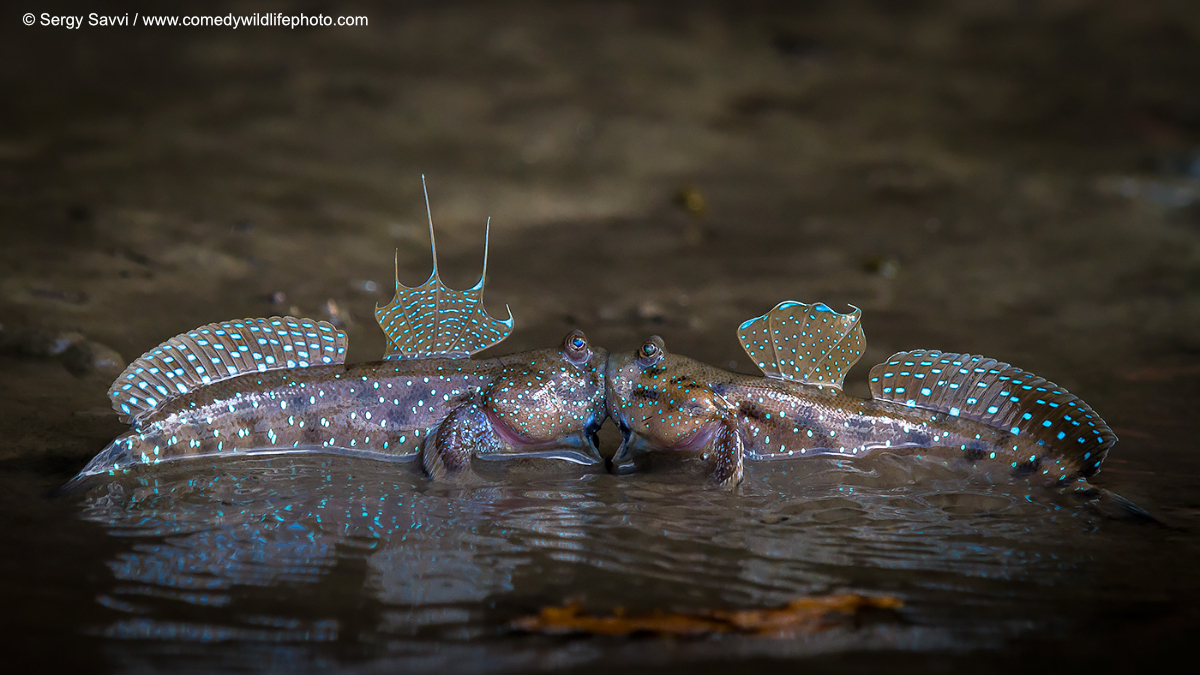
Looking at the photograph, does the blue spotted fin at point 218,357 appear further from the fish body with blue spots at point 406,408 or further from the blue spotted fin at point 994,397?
the blue spotted fin at point 994,397

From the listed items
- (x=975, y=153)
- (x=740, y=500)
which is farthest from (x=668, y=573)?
(x=975, y=153)

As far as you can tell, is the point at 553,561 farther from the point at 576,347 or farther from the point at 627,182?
the point at 627,182

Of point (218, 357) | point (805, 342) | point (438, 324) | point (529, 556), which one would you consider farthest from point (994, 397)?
point (218, 357)

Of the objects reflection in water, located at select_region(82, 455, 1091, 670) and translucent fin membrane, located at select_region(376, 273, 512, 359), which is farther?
translucent fin membrane, located at select_region(376, 273, 512, 359)

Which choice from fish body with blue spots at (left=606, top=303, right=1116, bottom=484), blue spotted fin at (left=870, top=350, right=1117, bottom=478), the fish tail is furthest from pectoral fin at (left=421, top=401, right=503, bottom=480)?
blue spotted fin at (left=870, top=350, right=1117, bottom=478)

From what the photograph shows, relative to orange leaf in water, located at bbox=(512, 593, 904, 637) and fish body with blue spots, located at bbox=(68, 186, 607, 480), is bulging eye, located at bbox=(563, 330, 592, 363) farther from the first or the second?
orange leaf in water, located at bbox=(512, 593, 904, 637)

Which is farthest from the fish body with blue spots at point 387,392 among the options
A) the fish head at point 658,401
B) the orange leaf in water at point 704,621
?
the orange leaf in water at point 704,621
